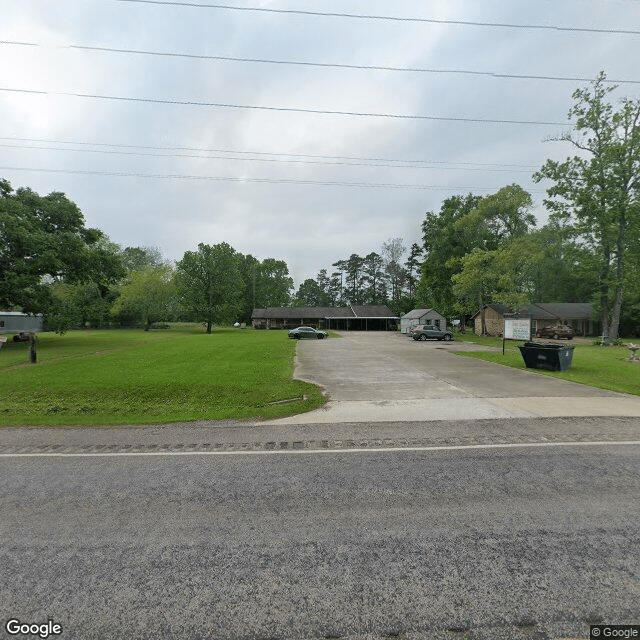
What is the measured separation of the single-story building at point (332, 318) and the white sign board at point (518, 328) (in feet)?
150


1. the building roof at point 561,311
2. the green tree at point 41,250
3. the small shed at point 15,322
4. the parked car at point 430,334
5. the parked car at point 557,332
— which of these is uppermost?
the green tree at point 41,250

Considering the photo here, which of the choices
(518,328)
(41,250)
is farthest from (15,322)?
(518,328)

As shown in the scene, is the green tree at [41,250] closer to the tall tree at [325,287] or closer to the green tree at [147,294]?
the green tree at [147,294]

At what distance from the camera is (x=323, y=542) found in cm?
333

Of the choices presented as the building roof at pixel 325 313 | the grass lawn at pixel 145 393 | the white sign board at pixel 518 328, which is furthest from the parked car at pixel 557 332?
the grass lawn at pixel 145 393

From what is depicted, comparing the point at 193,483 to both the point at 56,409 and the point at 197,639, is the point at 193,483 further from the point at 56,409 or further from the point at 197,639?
the point at 56,409

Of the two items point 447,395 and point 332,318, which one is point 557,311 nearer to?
point 332,318

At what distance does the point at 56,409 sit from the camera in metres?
8.91

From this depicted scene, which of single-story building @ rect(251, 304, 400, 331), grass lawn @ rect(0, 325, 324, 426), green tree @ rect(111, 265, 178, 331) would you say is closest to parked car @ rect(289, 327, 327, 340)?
grass lawn @ rect(0, 325, 324, 426)

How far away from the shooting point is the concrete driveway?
8180 millimetres

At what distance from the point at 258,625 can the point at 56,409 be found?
9022mm

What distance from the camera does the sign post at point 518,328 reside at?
56.5ft

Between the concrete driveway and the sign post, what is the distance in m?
2.58

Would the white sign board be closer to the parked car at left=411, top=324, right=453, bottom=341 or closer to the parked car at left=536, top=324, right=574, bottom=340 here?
the parked car at left=411, top=324, right=453, bottom=341
